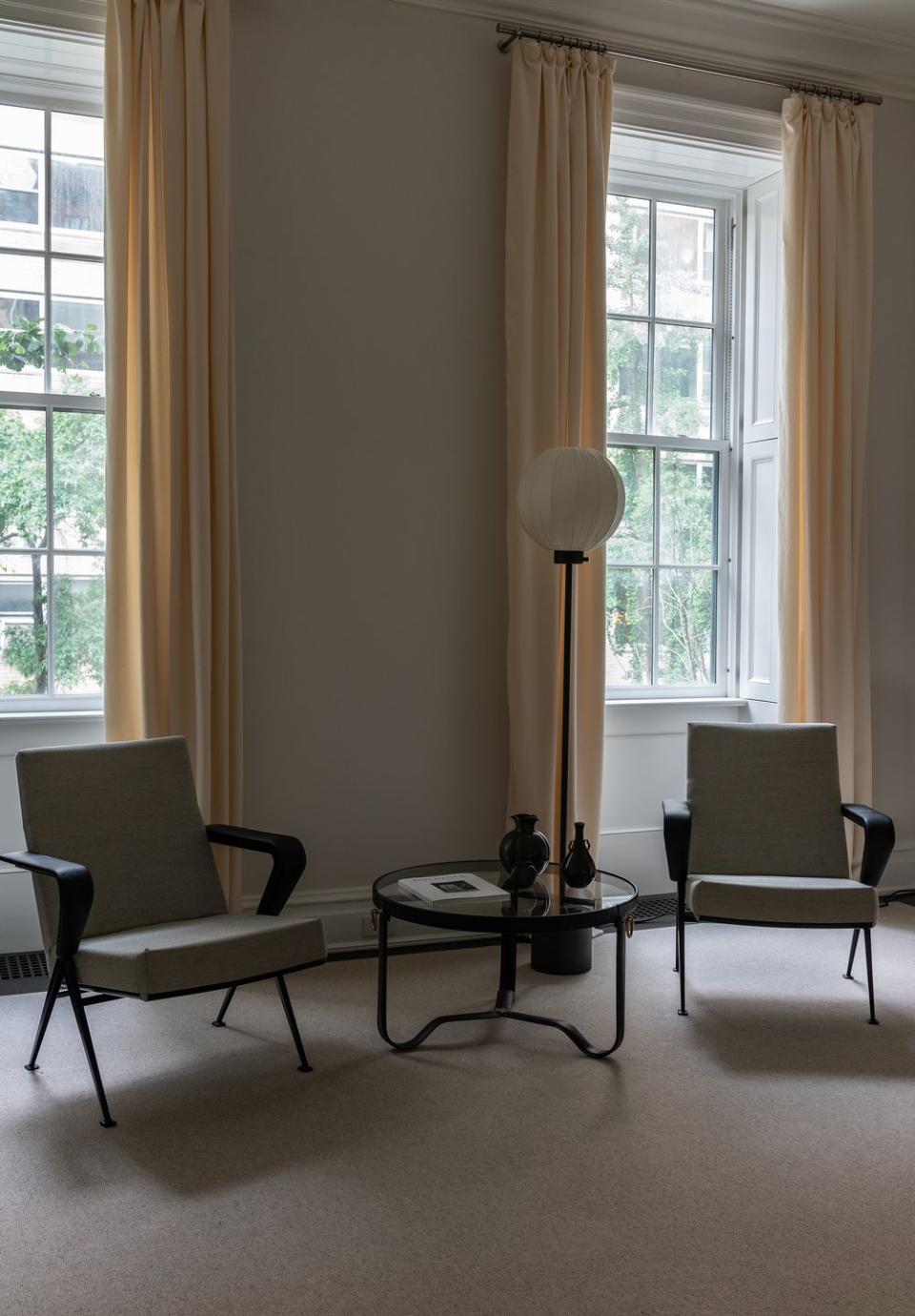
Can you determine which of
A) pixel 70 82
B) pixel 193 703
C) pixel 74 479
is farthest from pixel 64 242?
pixel 193 703

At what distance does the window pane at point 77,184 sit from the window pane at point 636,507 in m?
2.34

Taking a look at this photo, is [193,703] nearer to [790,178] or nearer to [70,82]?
[70,82]

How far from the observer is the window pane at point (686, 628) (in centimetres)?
524

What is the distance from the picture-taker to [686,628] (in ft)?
17.3

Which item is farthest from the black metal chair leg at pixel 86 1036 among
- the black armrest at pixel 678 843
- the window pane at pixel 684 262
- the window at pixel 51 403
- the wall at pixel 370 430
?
the window pane at pixel 684 262

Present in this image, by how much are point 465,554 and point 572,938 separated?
1513 millimetres

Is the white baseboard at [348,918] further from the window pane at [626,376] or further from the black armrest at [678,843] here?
the window pane at [626,376]

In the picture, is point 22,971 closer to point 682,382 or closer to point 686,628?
point 686,628

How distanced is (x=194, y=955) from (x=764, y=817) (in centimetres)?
214

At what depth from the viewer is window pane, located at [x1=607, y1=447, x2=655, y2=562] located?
5.14m

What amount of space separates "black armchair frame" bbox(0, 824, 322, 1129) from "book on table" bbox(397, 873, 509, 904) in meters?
0.34

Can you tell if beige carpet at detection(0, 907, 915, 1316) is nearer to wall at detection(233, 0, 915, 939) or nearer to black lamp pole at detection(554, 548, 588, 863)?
black lamp pole at detection(554, 548, 588, 863)

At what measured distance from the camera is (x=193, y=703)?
394cm

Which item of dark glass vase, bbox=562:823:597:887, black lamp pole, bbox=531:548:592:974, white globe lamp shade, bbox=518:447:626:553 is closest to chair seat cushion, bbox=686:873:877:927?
dark glass vase, bbox=562:823:597:887
